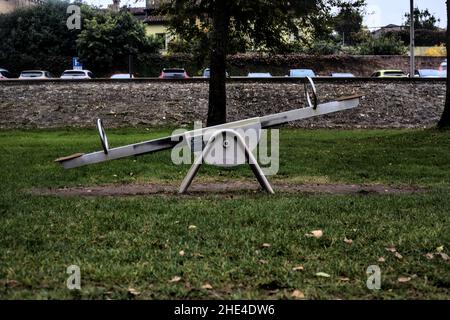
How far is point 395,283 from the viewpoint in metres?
4.45

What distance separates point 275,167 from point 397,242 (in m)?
6.53

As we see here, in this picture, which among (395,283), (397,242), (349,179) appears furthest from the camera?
(349,179)

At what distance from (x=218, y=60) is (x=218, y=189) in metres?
8.81

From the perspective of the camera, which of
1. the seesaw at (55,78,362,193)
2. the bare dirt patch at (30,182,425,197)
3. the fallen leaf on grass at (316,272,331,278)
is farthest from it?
the bare dirt patch at (30,182,425,197)

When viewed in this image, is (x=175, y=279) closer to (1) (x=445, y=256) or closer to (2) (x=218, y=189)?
(1) (x=445, y=256)

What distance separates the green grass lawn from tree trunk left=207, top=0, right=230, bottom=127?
7.22 meters

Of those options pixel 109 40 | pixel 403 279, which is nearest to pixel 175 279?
pixel 403 279

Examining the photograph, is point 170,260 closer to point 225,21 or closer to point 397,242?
point 397,242

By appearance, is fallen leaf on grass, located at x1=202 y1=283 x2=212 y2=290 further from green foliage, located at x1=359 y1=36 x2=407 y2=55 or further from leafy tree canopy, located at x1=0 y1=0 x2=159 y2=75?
green foliage, located at x1=359 y1=36 x2=407 y2=55

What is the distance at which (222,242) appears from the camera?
5.58m

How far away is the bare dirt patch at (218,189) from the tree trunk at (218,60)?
765 cm

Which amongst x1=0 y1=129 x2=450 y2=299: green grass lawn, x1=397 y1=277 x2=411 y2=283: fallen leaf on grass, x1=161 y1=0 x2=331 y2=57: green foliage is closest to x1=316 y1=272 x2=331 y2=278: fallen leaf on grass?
x1=0 y1=129 x2=450 y2=299: green grass lawn

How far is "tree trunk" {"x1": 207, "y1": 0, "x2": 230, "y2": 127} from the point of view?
16.7 m
